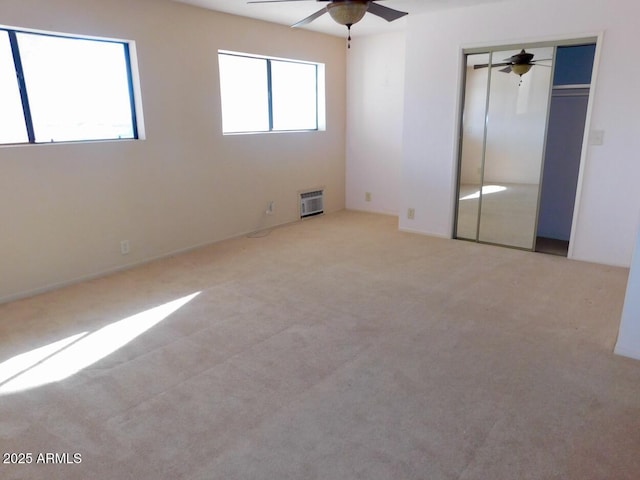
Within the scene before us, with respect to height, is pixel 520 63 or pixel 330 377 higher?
pixel 520 63

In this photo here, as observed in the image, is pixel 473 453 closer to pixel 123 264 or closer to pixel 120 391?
pixel 120 391

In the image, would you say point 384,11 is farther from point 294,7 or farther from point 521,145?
point 521,145

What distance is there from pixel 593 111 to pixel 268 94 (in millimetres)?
3594

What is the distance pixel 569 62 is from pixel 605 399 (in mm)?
3575

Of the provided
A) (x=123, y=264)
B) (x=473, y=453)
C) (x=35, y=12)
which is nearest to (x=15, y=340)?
(x=123, y=264)

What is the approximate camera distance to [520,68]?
4.40 m

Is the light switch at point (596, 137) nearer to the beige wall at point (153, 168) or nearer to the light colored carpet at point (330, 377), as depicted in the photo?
the light colored carpet at point (330, 377)

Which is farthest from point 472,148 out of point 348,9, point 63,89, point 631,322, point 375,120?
point 63,89

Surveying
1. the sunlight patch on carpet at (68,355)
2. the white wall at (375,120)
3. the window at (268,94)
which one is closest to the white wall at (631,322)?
the sunlight patch on carpet at (68,355)

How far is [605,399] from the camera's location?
7.29ft

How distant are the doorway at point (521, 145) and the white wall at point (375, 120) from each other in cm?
134

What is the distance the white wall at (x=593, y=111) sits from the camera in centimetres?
389

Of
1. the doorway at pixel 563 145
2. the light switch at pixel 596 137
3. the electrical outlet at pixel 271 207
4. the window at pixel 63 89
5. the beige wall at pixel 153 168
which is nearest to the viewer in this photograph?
the window at pixel 63 89

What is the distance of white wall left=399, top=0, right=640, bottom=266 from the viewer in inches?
153
